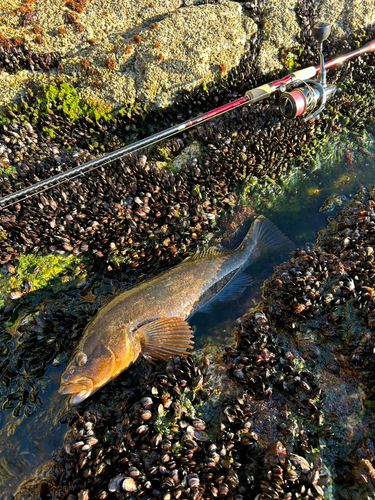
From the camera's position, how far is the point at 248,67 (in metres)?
5.48

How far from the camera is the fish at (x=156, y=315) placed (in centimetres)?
367

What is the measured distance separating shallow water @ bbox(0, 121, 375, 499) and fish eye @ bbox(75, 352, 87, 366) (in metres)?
0.56

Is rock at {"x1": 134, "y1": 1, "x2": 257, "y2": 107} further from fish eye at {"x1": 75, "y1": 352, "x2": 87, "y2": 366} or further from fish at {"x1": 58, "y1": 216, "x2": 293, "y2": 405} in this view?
fish eye at {"x1": 75, "y1": 352, "x2": 87, "y2": 366}

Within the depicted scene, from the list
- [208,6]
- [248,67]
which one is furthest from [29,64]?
[248,67]

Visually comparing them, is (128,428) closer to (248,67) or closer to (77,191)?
(77,191)

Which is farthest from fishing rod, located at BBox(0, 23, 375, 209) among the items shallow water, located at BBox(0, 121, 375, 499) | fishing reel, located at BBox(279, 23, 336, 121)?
shallow water, located at BBox(0, 121, 375, 499)

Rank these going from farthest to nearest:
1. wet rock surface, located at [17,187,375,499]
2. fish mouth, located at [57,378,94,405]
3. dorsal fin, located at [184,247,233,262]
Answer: dorsal fin, located at [184,247,233,262] → fish mouth, located at [57,378,94,405] → wet rock surface, located at [17,187,375,499]

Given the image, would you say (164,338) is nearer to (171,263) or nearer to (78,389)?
(78,389)

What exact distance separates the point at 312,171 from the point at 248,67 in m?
2.11

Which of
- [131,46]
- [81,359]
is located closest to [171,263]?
[81,359]

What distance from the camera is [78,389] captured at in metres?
3.57

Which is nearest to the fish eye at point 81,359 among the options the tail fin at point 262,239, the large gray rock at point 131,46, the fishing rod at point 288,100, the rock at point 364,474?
the fishing rod at point 288,100

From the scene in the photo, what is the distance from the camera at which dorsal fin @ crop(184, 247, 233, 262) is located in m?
4.70

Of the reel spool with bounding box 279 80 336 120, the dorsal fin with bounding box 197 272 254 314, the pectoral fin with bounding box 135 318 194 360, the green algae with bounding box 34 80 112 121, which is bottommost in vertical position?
the dorsal fin with bounding box 197 272 254 314
